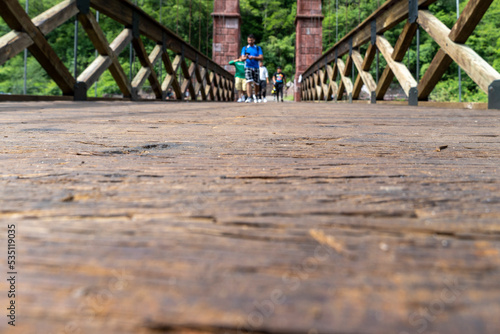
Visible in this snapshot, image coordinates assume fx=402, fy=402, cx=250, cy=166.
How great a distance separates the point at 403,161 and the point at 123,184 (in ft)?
1.11

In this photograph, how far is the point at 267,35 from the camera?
70.7 feet

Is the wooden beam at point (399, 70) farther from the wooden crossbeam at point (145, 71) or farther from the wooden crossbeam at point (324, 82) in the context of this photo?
the wooden crossbeam at point (324, 82)

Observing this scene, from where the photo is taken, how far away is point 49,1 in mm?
15945

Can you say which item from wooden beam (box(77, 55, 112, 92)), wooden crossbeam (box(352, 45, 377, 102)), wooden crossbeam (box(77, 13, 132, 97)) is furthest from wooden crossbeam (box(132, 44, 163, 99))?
wooden crossbeam (box(352, 45, 377, 102))

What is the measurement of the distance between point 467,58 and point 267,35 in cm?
2075

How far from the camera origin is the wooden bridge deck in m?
0.16

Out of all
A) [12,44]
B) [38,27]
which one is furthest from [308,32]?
[12,44]

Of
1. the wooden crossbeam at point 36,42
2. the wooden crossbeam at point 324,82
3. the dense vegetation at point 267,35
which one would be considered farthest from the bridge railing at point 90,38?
the dense vegetation at point 267,35

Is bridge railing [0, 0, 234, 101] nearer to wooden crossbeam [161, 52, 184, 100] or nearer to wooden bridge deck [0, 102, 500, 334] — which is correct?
wooden crossbeam [161, 52, 184, 100]

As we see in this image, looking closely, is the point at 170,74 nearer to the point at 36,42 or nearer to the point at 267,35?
the point at 36,42

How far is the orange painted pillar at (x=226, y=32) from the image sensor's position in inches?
431

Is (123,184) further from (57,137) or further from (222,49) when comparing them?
(222,49)

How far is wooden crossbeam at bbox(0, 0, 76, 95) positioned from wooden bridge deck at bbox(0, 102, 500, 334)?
1817 millimetres

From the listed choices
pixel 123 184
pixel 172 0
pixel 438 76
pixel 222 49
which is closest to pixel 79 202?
pixel 123 184
